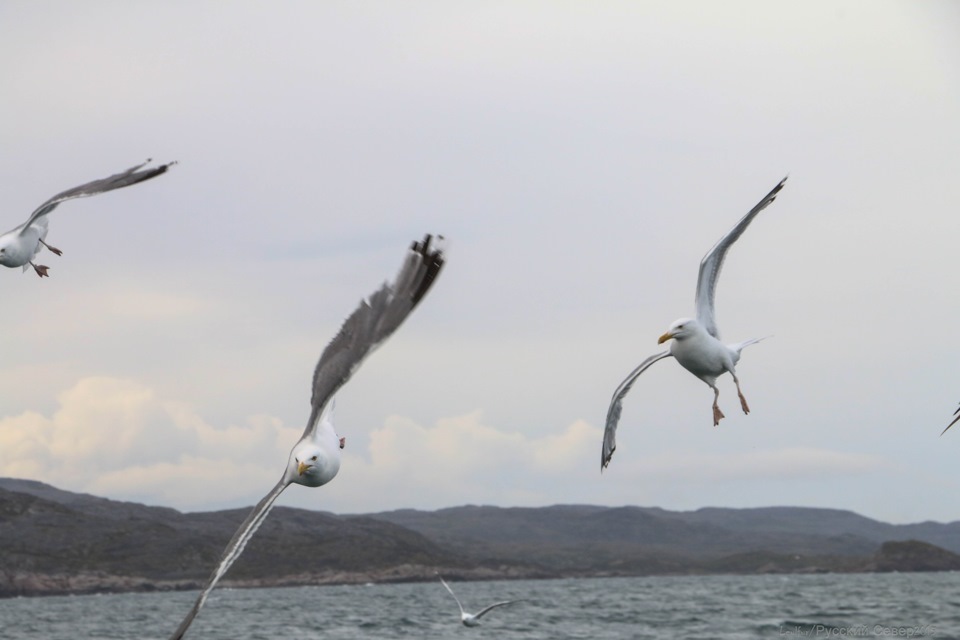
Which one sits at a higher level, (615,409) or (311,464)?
(615,409)

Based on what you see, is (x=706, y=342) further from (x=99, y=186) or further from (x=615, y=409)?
(x=99, y=186)

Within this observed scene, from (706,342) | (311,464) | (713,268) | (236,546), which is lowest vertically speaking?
(236,546)

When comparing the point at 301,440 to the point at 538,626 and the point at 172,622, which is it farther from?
the point at 172,622

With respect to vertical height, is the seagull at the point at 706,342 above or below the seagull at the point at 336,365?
above

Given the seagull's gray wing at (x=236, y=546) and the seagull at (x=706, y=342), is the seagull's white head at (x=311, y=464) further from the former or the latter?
the seagull at (x=706, y=342)

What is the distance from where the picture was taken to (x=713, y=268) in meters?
18.9

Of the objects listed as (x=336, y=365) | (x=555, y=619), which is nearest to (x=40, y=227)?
(x=336, y=365)

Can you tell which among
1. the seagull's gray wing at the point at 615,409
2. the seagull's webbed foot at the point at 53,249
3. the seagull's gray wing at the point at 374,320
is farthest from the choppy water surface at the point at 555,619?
the seagull's gray wing at the point at 374,320

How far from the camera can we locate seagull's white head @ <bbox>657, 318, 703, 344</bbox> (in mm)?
18438

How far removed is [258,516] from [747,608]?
76.9 metres

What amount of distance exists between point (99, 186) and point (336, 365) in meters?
5.64

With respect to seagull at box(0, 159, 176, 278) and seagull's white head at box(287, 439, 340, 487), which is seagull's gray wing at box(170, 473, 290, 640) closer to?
seagull's white head at box(287, 439, 340, 487)

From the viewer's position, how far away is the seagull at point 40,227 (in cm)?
1794

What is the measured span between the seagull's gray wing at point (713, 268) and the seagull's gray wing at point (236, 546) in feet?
22.8
